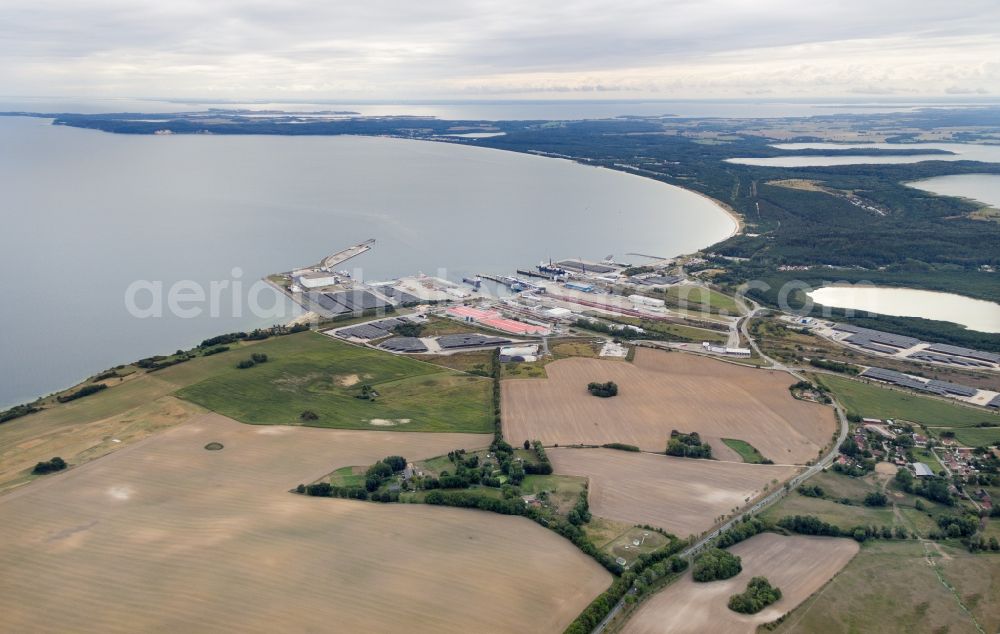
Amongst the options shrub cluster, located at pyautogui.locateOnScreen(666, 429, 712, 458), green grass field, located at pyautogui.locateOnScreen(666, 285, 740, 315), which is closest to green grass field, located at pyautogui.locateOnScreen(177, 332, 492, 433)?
shrub cluster, located at pyautogui.locateOnScreen(666, 429, 712, 458)

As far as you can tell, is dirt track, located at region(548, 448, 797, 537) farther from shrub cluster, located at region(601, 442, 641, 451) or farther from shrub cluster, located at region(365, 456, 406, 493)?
shrub cluster, located at region(365, 456, 406, 493)

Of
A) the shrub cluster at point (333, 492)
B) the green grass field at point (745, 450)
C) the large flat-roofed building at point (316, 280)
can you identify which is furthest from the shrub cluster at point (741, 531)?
the large flat-roofed building at point (316, 280)

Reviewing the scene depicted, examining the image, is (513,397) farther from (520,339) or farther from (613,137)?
(613,137)

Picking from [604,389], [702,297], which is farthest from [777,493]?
[702,297]

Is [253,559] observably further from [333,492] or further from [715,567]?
[715,567]

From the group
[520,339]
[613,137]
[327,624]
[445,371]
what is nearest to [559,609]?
[327,624]
